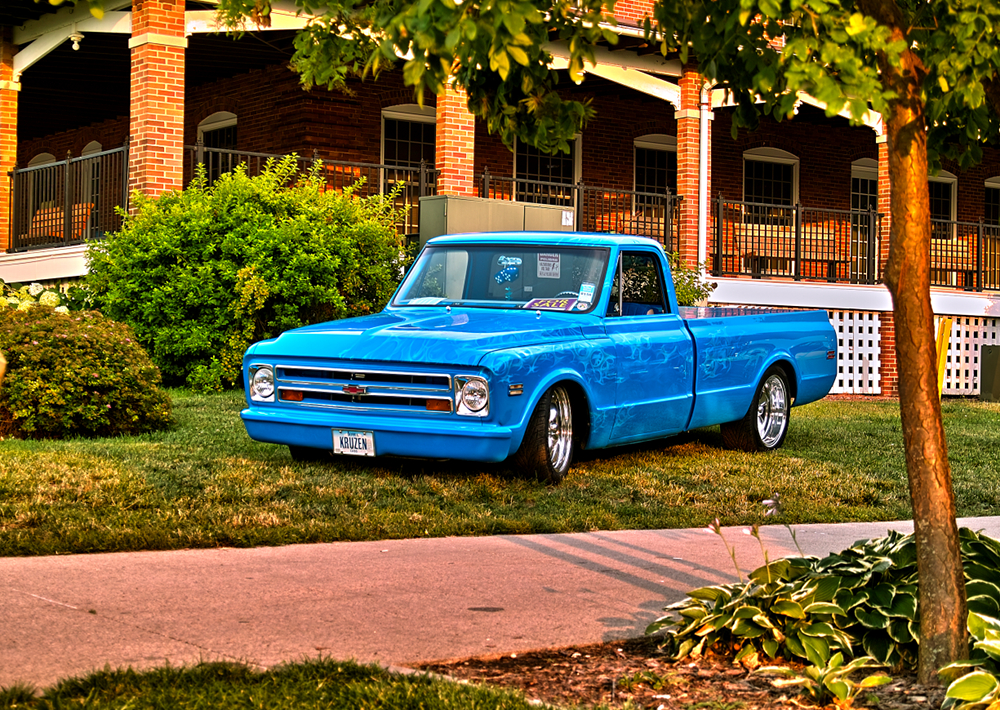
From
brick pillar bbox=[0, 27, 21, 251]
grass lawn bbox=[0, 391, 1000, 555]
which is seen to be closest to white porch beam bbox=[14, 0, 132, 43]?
brick pillar bbox=[0, 27, 21, 251]

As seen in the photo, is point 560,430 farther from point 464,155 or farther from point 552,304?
point 464,155

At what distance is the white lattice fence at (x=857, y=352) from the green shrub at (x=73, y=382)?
1223cm

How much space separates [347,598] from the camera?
18.8 feet

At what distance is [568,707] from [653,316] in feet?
20.7

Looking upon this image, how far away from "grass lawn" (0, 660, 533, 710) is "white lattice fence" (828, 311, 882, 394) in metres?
16.7

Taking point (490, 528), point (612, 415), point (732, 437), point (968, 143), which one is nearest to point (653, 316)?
point (612, 415)

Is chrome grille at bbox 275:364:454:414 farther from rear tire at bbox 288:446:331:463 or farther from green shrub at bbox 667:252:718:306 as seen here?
green shrub at bbox 667:252:718:306

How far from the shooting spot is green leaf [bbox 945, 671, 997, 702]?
4.08 meters

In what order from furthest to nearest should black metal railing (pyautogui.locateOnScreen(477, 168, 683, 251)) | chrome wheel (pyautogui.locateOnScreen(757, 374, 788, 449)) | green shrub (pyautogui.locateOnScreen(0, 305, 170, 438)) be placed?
black metal railing (pyautogui.locateOnScreen(477, 168, 683, 251)) < chrome wheel (pyautogui.locateOnScreen(757, 374, 788, 449)) < green shrub (pyautogui.locateOnScreen(0, 305, 170, 438))

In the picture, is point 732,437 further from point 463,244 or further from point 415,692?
point 415,692

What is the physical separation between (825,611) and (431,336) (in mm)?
4437

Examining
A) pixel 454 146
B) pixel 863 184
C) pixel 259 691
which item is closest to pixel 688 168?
pixel 454 146

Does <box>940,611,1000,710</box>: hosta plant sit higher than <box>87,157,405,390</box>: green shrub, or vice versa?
<box>87,157,405,390</box>: green shrub

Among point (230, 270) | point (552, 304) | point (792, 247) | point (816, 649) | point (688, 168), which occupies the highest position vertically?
point (688, 168)
